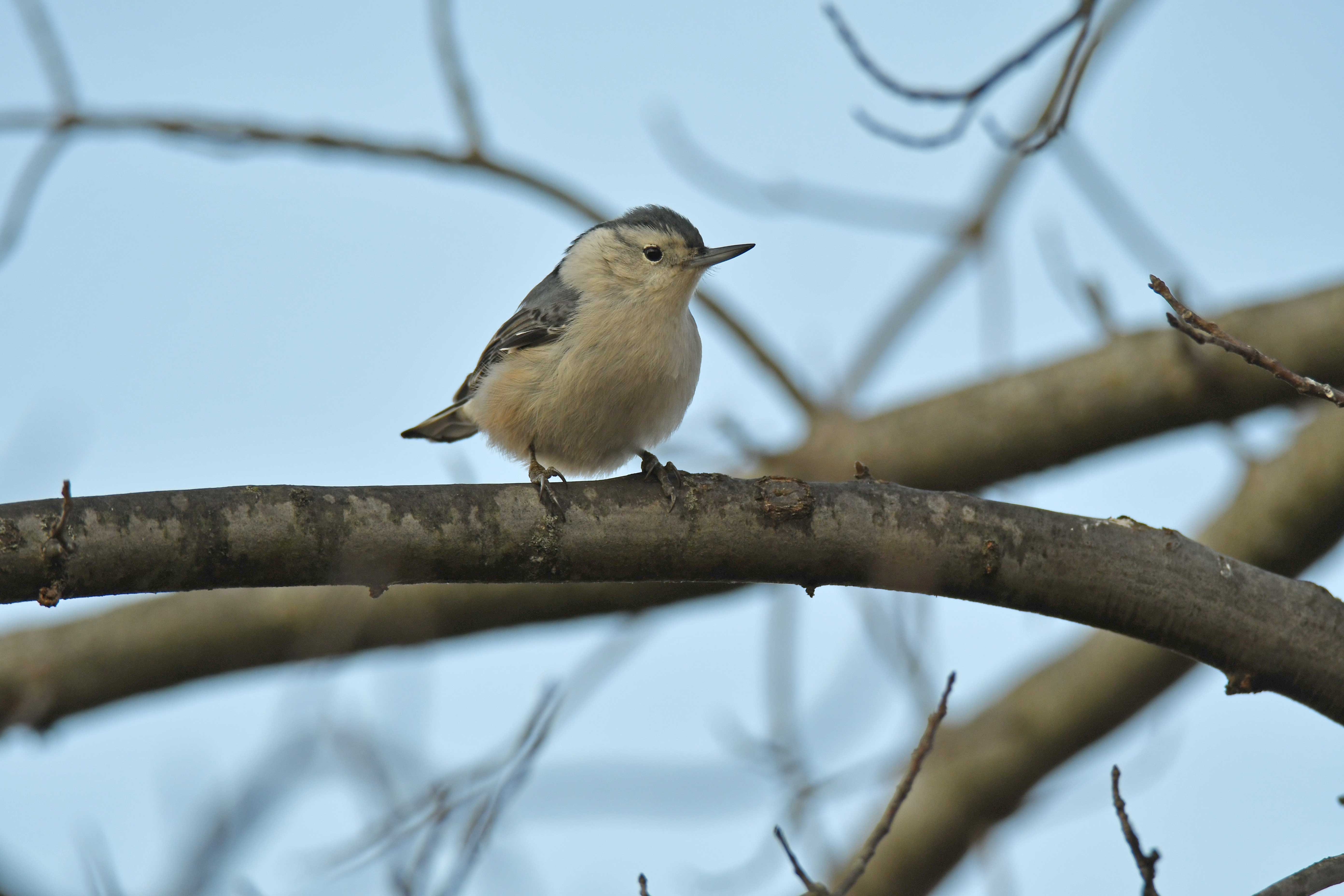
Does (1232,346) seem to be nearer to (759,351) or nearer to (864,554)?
(864,554)

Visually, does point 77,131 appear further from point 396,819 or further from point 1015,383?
point 1015,383

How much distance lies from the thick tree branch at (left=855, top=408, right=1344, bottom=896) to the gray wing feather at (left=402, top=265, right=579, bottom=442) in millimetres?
2404

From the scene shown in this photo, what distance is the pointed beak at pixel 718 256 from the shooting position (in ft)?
13.4

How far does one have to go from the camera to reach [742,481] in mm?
2635

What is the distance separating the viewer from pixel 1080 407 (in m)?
4.47

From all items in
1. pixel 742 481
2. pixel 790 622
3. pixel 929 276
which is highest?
pixel 929 276

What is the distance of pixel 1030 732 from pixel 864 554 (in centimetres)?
269

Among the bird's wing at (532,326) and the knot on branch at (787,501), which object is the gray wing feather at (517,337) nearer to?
the bird's wing at (532,326)

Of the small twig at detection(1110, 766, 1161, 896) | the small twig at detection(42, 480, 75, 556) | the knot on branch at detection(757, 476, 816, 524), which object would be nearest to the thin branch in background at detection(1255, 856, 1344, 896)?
the small twig at detection(1110, 766, 1161, 896)

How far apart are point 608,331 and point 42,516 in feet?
6.25

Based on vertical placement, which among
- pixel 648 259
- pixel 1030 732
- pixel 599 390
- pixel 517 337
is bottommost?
pixel 1030 732

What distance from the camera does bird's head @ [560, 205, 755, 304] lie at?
4004mm

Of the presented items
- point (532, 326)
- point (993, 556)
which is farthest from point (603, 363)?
point (993, 556)

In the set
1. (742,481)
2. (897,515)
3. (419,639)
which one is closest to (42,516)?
(742,481)
